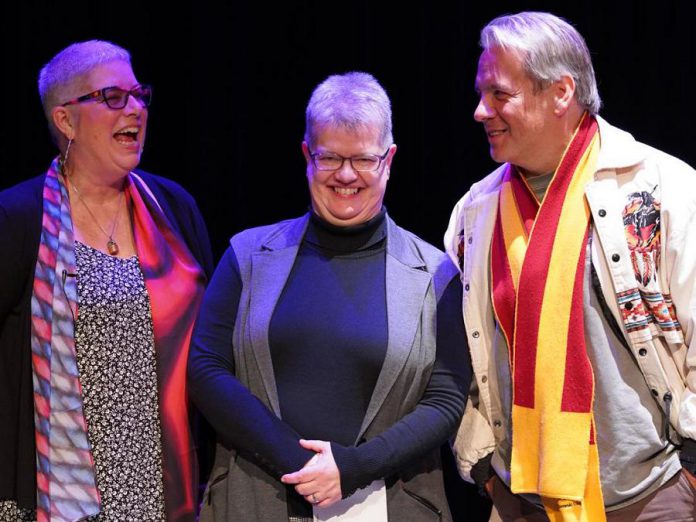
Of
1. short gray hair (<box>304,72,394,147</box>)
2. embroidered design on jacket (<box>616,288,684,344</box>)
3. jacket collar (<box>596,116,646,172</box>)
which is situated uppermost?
short gray hair (<box>304,72,394,147</box>)

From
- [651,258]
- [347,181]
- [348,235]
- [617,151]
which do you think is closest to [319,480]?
[348,235]

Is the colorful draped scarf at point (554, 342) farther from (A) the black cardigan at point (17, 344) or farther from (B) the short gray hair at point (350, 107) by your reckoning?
(A) the black cardigan at point (17, 344)

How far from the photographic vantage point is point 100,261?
276 cm

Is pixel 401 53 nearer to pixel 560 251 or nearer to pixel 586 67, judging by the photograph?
pixel 586 67

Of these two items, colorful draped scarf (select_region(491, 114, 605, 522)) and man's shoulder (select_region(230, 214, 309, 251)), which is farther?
man's shoulder (select_region(230, 214, 309, 251))

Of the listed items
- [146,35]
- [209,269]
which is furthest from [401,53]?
[209,269]

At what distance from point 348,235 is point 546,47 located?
28.8 inches

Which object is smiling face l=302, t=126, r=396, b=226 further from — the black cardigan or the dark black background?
the dark black background

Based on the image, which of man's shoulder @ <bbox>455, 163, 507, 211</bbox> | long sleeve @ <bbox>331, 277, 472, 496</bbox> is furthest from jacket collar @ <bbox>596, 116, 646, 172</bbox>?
long sleeve @ <bbox>331, 277, 472, 496</bbox>

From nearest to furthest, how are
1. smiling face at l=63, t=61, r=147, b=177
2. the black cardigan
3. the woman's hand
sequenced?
the woman's hand → the black cardigan → smiling face at l=63, t=61, r=147, b=177

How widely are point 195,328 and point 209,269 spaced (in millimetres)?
428

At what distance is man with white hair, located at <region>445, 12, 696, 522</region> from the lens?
2.56m

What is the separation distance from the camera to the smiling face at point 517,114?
272 centimetres

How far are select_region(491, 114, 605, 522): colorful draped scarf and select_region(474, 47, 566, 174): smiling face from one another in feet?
0.22
